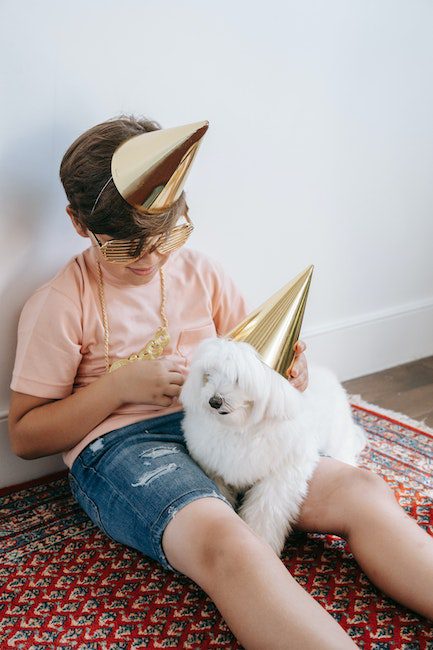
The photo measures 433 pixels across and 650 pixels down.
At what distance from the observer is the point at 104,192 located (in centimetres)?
108

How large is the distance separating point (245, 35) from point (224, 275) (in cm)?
52

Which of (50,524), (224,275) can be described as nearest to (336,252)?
(224,275)

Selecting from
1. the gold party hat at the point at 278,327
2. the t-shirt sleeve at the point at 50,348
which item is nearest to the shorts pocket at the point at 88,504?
the t-shirt sleeve at the point at 50,348

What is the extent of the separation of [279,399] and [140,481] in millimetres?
250

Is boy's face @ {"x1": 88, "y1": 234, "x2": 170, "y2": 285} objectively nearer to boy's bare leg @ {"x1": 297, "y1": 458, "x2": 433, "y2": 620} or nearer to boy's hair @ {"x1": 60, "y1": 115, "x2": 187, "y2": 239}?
boy's hair @ {"x1": 60, "y1": 115, "x2": 187, "y2": 239}

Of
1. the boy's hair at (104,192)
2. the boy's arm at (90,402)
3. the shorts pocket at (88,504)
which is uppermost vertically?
the boy's hair at (104,192)

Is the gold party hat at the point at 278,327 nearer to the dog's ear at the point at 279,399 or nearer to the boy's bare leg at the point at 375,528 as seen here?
the dog's ear at the point at 279,399

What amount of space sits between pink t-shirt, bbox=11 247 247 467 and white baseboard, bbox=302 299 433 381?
58 cm

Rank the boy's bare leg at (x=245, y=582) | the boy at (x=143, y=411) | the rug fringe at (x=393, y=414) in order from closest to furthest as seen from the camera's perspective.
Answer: the boy's bare leg at (x=245, y=582)
the boy at (x=143, y=411)
the rug fringe at (x=393, y=414)

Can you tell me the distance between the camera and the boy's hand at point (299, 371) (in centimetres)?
114

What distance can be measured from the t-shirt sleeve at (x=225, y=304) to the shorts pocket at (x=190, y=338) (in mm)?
58

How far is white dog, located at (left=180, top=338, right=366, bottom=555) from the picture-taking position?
990 mm

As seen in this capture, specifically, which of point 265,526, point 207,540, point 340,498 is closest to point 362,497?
point 340,498

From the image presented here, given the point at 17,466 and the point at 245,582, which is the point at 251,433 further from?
the point at 17,466
